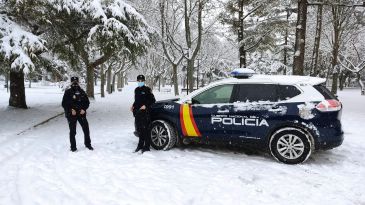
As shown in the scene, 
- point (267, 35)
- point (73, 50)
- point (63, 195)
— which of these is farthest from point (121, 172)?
point (267, 35)

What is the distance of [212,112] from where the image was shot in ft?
24.0

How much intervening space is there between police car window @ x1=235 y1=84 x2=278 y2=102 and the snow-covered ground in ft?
4.31

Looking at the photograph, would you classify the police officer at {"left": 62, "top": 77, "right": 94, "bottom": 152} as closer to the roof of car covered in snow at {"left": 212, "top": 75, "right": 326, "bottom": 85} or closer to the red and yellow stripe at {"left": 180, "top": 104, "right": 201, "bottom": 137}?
the red and yellow stripe at {"left": 180, "top": 104, "right": 201, "bottom": 137}

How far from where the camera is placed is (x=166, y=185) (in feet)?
17.9

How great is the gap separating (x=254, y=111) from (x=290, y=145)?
996 millimetres

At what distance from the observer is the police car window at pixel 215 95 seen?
7.35m

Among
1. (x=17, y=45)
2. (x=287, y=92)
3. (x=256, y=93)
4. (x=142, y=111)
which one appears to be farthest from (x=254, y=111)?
(x=17, y=45)

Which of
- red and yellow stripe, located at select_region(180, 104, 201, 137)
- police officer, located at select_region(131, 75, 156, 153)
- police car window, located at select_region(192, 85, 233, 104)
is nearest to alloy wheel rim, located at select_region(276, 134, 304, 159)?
police car window, located at select_region(192, 85, 233, 104)

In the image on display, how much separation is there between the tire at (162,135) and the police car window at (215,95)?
0.91m

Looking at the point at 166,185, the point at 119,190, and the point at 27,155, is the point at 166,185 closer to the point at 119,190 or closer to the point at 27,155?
the point at 119,190

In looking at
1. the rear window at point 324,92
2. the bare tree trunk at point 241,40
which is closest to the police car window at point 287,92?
the rear window at point 324,92

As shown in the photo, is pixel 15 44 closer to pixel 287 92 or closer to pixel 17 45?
pixel 17 45

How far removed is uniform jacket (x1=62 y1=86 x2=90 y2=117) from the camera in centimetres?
755

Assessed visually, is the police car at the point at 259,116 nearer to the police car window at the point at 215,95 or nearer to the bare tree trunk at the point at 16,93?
the police car window at the point at 215,95
